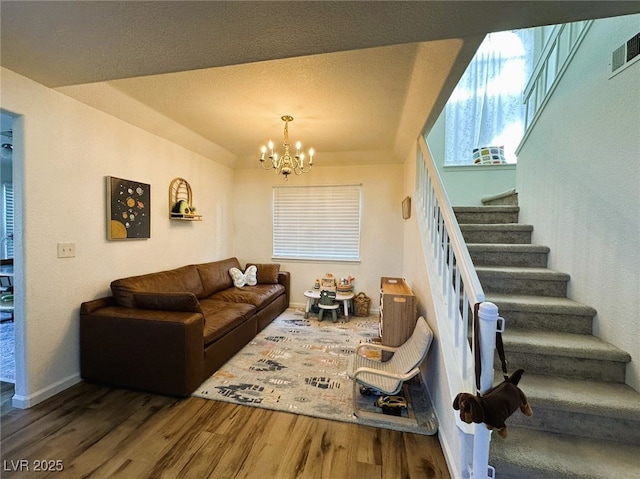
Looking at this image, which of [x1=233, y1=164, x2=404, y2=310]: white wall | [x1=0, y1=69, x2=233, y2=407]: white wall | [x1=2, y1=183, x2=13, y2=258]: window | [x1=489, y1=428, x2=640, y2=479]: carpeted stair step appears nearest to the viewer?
[x1=489, y1=428, x2=640, y2=479]: carpeted stair step

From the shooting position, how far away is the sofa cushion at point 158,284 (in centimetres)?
246

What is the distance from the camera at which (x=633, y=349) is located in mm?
1487

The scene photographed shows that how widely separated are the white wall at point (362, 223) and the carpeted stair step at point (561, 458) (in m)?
3.02

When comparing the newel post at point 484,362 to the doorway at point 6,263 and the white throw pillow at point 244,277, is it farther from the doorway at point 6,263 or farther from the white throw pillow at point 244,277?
the white throw pillow at point 244,277

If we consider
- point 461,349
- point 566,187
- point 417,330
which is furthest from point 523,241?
point 461,349

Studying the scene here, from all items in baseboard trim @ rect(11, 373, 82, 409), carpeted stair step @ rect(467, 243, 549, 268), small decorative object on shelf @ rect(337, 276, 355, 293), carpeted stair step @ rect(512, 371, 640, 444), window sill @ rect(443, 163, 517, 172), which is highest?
window sill @ rect(443, 163, 517, 172)

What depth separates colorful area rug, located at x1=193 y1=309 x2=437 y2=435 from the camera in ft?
6.55

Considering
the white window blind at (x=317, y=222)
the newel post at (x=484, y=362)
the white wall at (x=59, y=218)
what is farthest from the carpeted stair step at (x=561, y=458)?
the white window blind at (x=317, y=222)

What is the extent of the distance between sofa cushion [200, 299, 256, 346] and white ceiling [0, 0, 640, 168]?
2.10 m

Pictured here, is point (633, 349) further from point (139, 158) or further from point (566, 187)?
point (139, 158)

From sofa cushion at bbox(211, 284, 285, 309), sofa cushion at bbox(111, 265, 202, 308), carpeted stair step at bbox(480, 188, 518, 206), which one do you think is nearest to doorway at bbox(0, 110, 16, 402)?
sofa cushion at bbox(111, 265, 202, 308)

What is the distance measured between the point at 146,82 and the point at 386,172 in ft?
10.9

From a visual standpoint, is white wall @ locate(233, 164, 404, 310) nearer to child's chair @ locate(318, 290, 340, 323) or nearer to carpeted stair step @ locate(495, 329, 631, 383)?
child's chair @ locate(318, 290, 340, 323)

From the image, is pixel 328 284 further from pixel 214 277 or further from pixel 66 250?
pixel 66 250
